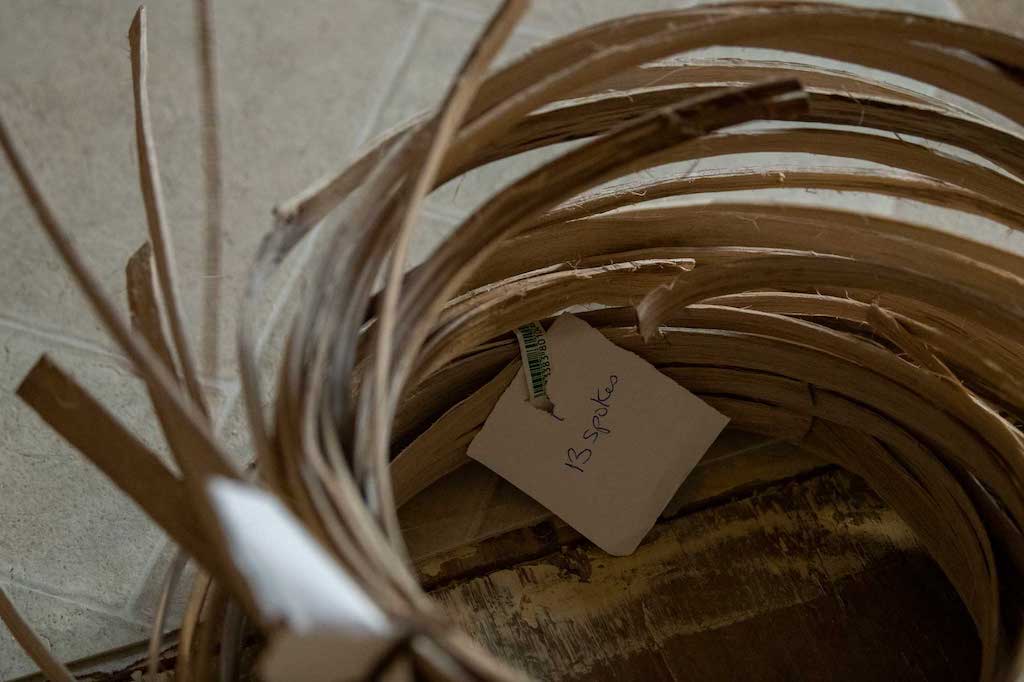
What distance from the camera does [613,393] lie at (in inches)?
29.7

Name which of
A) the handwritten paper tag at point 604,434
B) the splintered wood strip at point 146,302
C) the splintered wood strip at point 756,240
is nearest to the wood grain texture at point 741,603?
the handwritten paper tag at point 604,434

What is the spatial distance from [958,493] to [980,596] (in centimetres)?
6

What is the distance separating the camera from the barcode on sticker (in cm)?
74

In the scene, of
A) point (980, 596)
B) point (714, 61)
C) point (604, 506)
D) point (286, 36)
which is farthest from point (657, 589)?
point (286, 36)

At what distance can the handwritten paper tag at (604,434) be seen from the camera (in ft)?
2.47

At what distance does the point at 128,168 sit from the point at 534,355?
1.58 ft

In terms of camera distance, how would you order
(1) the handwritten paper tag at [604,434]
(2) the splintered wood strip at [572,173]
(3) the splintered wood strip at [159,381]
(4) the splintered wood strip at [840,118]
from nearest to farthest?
(3) the splintered wood strip at [159,381]
(2) the splintered wood strip at [572,173]
(4) the splintered wood strip at [840,118]
(1) the handwritten paper tag at [604,434]

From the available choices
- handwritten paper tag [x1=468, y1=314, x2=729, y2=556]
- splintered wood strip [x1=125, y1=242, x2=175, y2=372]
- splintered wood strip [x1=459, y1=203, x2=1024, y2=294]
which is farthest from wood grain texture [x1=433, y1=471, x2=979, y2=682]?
splintered wood strip [x1=125, y1=242, x2=175, y2=372]

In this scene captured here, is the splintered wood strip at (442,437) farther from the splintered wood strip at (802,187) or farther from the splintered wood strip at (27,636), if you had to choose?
the splintered wood strip at (27,636)

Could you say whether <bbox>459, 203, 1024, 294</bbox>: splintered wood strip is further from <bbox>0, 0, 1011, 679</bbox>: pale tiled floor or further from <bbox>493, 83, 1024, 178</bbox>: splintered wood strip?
<bbox>0, 0, 1011, 679</bbox>: pale tiled floor

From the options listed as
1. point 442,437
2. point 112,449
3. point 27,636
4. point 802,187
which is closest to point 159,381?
point 112,449

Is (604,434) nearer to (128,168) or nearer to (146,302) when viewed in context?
(146,302)

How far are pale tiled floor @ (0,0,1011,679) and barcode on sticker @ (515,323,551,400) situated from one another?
0.22 m

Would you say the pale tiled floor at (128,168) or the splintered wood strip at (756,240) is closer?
the splintered wood strip at (756,240)
